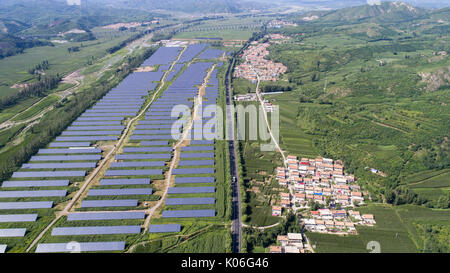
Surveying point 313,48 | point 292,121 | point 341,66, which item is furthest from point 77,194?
point 313,48

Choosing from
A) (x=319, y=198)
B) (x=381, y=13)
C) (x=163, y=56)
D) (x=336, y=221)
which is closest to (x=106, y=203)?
(x=319, y=198)

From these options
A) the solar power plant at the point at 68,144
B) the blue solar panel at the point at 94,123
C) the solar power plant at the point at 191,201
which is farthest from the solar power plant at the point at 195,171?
Result: the blue solar panel at the point at 94,123

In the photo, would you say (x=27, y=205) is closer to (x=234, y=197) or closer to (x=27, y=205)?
(x=27, y=205)

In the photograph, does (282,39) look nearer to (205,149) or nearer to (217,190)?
(205,149)

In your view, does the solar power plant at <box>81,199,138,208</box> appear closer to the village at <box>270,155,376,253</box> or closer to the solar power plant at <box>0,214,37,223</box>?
the solar power plant at <box>0,214,37,223</box>

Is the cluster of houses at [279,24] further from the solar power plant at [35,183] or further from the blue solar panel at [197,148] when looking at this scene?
the solar power plant at [35,183]

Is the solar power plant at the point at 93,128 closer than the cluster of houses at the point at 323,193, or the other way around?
the cluster of houses at the point at 323,193

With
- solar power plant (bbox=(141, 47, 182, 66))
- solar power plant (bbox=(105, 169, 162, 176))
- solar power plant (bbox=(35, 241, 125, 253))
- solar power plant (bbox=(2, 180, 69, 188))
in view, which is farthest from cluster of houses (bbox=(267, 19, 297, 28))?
solar power plant (bbox=(35, 241, 125, 253))
